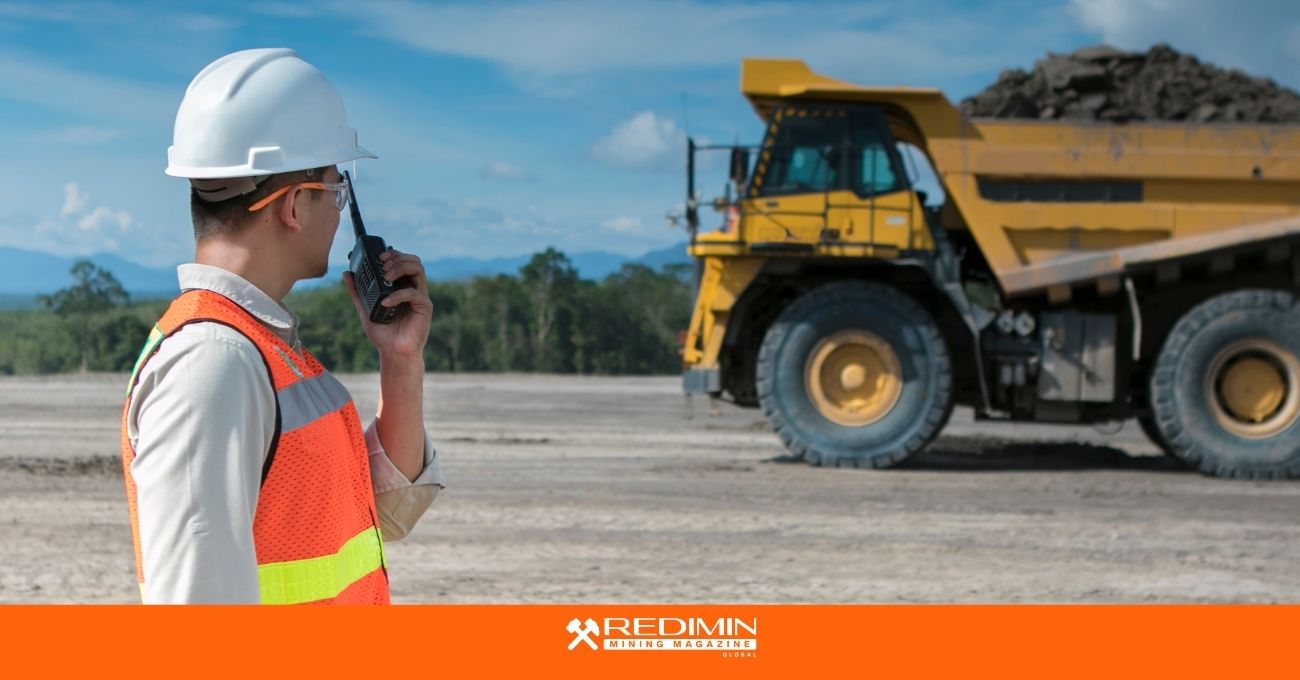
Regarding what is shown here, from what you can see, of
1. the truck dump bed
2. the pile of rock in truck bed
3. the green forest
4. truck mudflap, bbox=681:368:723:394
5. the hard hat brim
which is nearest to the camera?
the hard hat brim

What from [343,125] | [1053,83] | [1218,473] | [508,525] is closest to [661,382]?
[1053,83]

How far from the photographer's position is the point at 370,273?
229cm

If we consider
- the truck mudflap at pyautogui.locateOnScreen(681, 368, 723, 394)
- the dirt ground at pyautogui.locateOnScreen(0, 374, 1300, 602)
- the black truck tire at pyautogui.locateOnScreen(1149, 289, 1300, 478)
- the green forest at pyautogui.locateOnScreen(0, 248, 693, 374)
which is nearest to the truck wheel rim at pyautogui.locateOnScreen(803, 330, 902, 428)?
the dirt ground at pyautogui.locateOnScreen(0, 374, 1300, 602)

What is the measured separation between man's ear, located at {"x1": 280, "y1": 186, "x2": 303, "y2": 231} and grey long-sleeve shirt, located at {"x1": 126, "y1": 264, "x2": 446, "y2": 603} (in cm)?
27

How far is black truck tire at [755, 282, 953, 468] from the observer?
1102cm

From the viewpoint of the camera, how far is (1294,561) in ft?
25.7

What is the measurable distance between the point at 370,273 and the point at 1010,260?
9.44 m

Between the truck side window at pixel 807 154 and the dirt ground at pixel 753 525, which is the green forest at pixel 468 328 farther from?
the truck side window at pixel 807 154

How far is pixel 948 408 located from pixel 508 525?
434 cm

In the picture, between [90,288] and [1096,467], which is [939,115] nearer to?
[1096,467]

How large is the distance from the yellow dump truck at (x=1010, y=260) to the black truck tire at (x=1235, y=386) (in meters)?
0.02

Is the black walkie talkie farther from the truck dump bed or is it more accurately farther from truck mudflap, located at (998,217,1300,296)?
truck mudflap, located at (998,217,1300,296)
